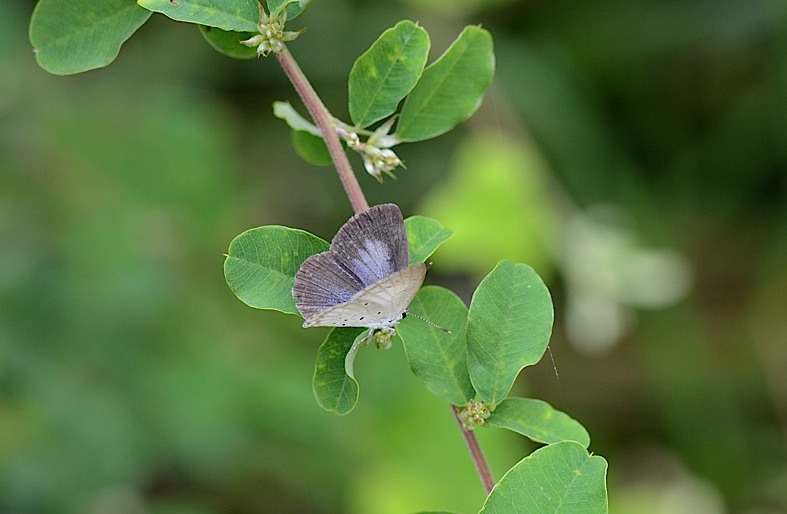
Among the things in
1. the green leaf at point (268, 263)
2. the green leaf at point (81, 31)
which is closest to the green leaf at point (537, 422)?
the green leaf at point (268, 263)

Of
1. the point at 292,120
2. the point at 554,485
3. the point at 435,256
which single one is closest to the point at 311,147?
the point at 292,120

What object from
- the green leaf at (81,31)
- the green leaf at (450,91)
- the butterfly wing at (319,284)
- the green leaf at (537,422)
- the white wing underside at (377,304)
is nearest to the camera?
the white wing underside at (377,304)

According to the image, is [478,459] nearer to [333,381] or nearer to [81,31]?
[333,381]

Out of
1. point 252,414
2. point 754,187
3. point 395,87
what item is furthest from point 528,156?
point 395,87

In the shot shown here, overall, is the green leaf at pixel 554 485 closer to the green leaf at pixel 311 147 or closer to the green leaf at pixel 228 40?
the green leaf at pixel 311 147

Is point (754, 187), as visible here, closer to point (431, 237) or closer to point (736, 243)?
point (736, 243)

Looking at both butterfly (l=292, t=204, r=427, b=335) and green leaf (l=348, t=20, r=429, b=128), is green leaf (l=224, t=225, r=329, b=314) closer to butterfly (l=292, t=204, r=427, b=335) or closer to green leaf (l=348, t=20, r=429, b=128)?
butterfly (l=292, t=204, r=427, b=335)
